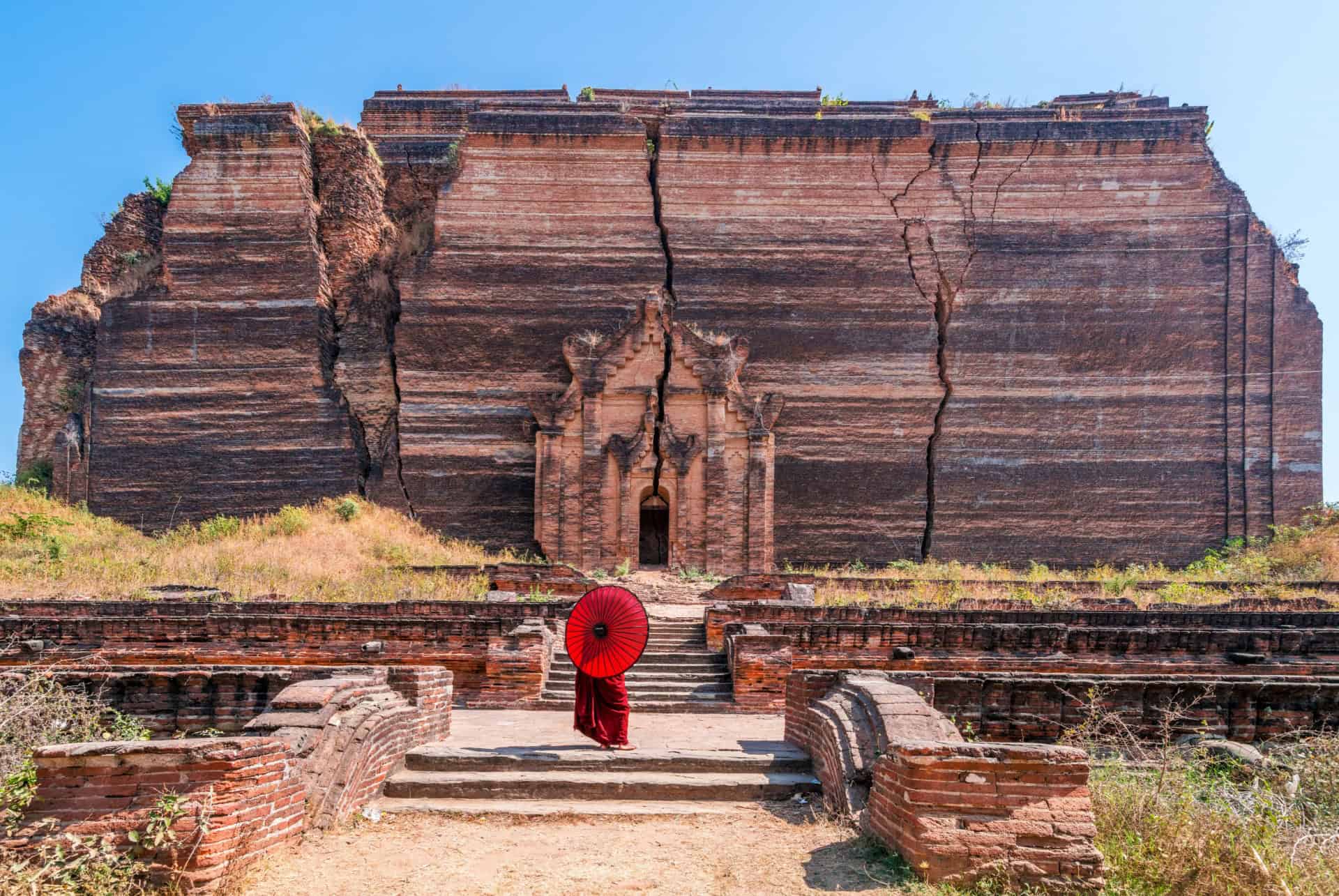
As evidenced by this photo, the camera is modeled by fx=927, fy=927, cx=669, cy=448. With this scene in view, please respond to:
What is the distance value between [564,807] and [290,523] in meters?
15.0

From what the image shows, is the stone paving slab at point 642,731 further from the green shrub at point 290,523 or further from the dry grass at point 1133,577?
the green shrub at point 290,523

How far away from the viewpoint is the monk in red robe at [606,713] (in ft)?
23.7

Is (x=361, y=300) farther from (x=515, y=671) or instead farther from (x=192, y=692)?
(x=192, y=692)

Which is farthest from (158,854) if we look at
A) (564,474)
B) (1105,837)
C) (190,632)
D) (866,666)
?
(564,474)

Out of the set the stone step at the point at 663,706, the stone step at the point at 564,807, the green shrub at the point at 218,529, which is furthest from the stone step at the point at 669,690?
the green shrub at the point at 218,529

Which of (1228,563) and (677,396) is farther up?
(677,396)

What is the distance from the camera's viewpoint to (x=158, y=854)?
451cm

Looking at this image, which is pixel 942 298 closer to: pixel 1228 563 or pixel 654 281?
pixel 654 281

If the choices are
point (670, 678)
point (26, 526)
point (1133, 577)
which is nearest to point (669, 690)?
point (670, 678)

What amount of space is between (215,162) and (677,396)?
40.1ft

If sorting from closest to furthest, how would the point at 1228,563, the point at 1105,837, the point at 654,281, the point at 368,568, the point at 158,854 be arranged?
the point at 158,854 → the point at 1105,837 → the point at 368,568 → the point at 1228,563 → the point at 654,281

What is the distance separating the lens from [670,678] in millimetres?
10703

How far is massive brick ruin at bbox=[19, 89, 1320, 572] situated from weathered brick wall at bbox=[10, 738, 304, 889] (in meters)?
15.1

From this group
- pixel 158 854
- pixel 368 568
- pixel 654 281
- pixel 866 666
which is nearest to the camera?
pixel 158 854
